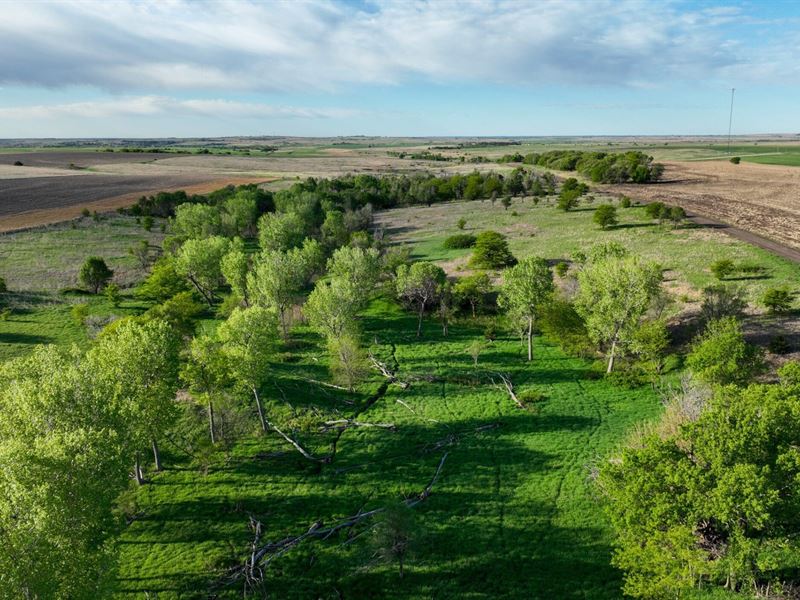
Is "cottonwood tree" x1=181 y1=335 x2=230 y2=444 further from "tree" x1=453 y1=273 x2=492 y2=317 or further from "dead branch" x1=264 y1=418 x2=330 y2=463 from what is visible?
"tree" x1=453 y1=273 x2=492 y2=317

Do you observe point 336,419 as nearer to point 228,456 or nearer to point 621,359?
point 228,456

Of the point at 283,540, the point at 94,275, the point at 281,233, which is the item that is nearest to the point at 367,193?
the point at 281,233

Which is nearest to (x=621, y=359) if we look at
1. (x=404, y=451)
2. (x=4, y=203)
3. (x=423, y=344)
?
(x=423, y=344)

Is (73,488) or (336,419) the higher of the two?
(73,488)

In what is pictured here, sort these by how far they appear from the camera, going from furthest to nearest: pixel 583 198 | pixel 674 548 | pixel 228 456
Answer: pixel 583 198, pixel 228 456, pixel 674 548

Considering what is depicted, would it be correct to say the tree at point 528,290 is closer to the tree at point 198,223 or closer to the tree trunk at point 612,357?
the tree trunk at point 612,357

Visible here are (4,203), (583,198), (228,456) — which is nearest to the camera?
(228,456)
